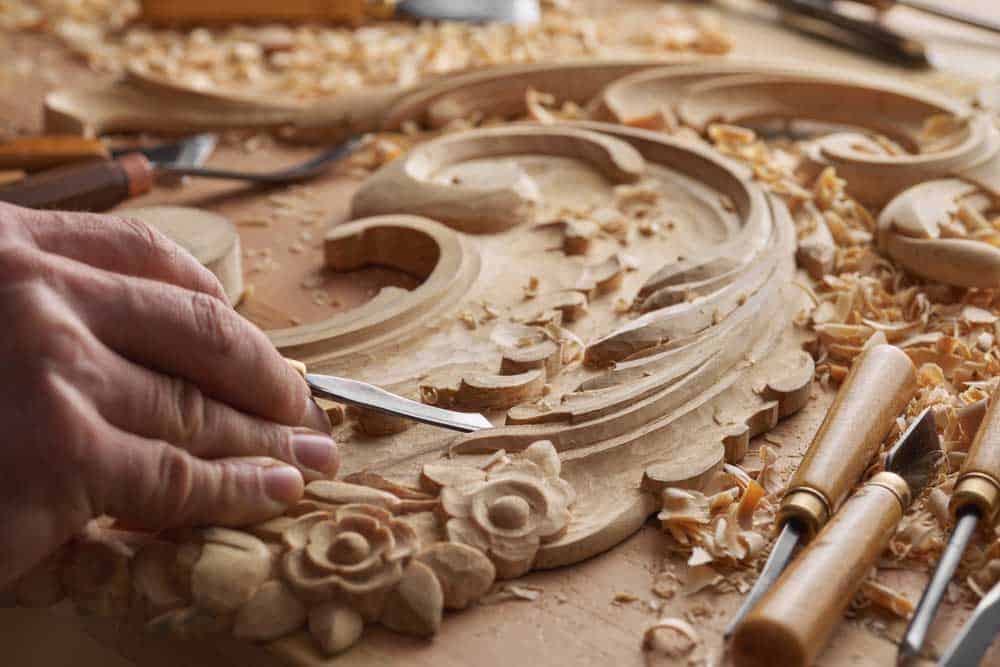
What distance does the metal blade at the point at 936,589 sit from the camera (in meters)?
0.69

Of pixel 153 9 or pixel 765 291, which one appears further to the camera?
pixel 153 9

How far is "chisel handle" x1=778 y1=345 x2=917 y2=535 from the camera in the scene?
780 millimetres

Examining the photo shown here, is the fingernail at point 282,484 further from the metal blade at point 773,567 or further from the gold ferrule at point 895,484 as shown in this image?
the gold ferrule at point 895,484

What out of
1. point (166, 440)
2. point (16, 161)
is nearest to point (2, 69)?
point (16, 161)

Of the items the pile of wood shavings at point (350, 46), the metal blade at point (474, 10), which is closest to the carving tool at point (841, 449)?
the pile of wood shavings at point (350, 46)

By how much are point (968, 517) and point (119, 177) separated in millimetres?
1060

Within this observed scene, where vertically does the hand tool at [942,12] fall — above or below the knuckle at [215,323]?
above

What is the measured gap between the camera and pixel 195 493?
0.75 metres

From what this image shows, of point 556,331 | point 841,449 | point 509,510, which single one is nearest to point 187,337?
point 509,510

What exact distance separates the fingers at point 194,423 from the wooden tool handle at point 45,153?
801mm

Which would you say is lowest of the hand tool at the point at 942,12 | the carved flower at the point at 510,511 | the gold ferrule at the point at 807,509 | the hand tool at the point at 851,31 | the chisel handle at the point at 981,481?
the carved flower at the point at 510,511

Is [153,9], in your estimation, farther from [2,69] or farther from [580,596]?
[580,596]

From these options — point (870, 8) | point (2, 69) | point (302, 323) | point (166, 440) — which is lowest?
point (2, 69)

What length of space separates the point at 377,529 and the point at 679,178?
2.48 ft
